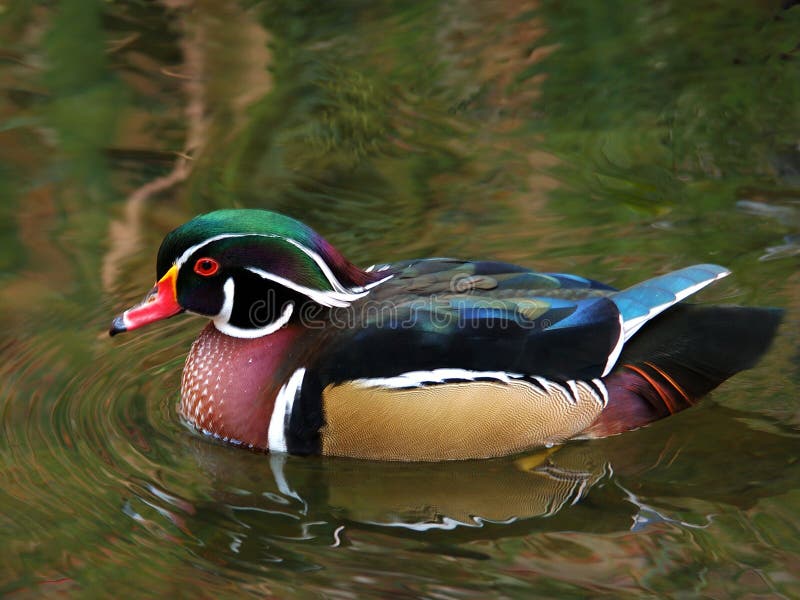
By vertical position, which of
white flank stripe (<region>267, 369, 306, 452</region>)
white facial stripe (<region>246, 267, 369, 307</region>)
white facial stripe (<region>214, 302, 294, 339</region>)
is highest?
white facial stripe (<region>246, 267, 369, 307</region>)

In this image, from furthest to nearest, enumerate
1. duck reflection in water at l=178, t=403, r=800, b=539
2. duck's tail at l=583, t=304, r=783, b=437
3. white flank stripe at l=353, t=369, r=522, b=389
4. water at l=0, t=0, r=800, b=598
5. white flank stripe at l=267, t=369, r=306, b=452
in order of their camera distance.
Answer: duck's tail at l=583, t=304, r=783, b=437 → white flank stripe at l=267, t=369, r=306, b=452 → white flank stripe at l=353, t=369, r=522, b=389 → duck reflection in water at l=178, t=403, r=800, b=539 → water at l=0, t=0, r=800, b=598

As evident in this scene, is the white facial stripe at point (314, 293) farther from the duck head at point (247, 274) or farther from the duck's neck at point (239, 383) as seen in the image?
the duck's neck at point (239, 383)

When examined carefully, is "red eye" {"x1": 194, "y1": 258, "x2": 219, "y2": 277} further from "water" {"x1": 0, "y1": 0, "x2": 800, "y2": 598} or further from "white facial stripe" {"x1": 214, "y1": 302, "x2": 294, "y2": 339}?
"water" {"x1": 0, "y1": 0, "x2": 800, "y2": 598}

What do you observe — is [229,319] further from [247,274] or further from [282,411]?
[282,411]

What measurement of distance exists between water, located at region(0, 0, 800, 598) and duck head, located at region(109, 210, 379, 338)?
1.85 ft

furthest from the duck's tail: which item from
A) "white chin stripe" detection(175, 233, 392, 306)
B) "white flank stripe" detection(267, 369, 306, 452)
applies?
"white flank stripe" detection(267, 369, 306, 452)

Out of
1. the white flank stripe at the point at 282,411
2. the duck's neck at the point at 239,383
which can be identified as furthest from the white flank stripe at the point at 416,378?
the duck's neck at the point at 239,383

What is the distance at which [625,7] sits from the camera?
30.8ft

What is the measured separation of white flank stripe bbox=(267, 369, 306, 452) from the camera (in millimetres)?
5047

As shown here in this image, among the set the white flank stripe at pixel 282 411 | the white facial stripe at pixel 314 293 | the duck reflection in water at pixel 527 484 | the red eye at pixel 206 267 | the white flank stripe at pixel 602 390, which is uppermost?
the red eye at pixel 206 267

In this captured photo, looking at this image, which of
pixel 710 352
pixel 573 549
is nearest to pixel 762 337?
pixel 710 352

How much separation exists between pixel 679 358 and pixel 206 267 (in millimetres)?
1989

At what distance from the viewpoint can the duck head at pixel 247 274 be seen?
5102mm

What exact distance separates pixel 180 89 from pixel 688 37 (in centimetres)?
365
